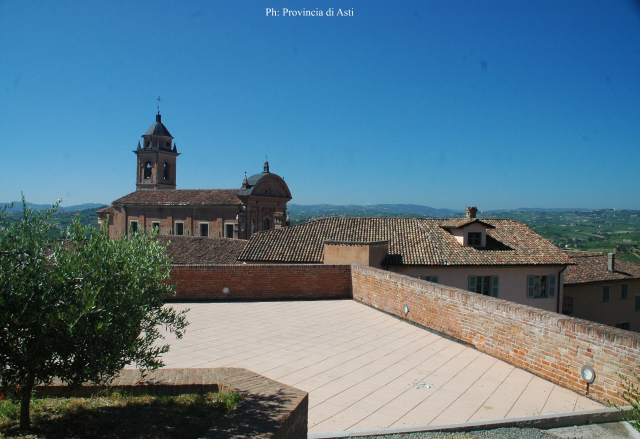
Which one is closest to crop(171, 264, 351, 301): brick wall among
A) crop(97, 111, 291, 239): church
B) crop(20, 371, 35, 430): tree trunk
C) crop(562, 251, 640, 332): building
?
crop(20, 371, 35, 430): tree trunk

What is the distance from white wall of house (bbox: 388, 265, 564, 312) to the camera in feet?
74.1

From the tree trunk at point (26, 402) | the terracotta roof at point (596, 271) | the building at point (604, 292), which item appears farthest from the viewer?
the terracotta roof at point (596, 271)

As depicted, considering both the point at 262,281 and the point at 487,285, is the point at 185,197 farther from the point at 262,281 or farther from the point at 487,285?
the point at 262,281

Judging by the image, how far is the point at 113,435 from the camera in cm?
378

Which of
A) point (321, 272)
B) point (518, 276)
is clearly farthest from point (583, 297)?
point (321, 272)

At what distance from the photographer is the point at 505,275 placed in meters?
23.9

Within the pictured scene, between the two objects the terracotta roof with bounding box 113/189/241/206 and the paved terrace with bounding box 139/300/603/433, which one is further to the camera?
the terracotta roof with bounding box 113/189/241/206

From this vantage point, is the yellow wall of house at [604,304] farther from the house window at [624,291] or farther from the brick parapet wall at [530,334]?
the brick parapet wall at [530,334]

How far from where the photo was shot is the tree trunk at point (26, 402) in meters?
3.70

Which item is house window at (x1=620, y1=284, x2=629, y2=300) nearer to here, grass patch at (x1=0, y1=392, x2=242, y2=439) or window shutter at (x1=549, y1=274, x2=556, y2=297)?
window shutter at (x1=549, y1=274, x2=556, y2=297)

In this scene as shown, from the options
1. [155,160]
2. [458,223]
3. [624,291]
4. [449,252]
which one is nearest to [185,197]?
[155,160]

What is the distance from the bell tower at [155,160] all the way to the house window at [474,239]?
40.9m

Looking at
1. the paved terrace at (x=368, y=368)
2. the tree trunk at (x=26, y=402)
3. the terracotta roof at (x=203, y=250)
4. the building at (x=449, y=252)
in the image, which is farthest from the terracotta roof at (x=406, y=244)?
the tree trunk at (x=26, y=402)

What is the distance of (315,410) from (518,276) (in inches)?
869
